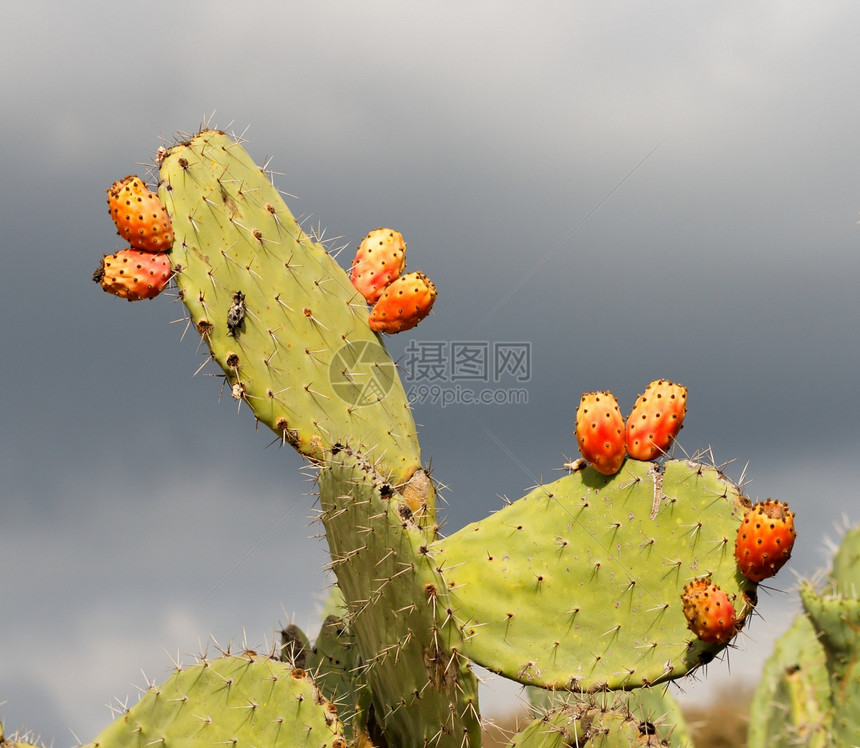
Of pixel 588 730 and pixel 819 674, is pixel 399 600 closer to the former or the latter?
pixel 588 730

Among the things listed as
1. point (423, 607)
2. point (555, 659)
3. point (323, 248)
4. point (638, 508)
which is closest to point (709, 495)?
point (638, 508)

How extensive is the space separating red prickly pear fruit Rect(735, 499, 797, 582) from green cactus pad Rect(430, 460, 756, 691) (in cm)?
8

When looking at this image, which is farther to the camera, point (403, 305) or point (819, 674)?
point (819, 674)

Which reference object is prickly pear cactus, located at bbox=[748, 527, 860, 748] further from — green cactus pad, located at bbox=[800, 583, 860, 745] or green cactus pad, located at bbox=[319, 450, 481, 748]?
green cactus pad, located at bbox=[319, 450, 481, 748]

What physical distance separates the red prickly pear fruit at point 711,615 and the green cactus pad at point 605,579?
0.08 metres

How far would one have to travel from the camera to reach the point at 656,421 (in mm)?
3002

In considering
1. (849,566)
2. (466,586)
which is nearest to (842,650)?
(849,566)

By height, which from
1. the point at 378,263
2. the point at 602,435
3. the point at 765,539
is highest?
the point at 378,263

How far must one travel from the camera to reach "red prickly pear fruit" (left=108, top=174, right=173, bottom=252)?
3.25 m

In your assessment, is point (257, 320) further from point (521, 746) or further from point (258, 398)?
point (521, 746)

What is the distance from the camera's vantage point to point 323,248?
3.67 meters

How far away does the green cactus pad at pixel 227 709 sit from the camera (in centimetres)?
289

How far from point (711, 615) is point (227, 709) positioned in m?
1.51

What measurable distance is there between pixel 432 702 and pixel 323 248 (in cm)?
175
